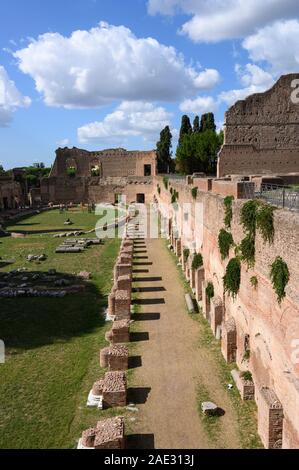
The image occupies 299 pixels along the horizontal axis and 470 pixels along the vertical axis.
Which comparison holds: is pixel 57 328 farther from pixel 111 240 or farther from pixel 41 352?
pixel 111 240

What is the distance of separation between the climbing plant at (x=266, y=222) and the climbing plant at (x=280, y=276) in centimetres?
62

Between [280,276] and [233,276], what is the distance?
10.2 ft

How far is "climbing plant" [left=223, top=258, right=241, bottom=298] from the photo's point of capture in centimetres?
1048

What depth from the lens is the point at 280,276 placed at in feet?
24.6

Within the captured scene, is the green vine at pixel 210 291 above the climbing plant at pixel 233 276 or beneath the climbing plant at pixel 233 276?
beneath

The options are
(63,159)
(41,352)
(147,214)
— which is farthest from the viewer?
(63,159)

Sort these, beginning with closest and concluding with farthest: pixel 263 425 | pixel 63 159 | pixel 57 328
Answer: pixel 263 425
pixel 57 328
pixel 63 159

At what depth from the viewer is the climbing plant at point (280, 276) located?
741cm

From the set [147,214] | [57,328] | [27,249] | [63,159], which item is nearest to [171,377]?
[57,328]

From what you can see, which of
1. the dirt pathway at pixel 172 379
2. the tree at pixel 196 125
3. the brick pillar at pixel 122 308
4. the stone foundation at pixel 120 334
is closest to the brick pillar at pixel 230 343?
the dirt pathway at pixel 172 379

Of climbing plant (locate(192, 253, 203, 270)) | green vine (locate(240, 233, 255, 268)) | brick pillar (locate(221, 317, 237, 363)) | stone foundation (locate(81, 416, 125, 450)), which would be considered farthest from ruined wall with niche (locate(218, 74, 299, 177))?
stone foundation (locate(81, 416, 125, 450))

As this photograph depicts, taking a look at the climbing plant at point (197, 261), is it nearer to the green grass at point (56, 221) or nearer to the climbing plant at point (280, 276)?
the climbing plant at point (280, 276)

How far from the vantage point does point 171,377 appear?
970 centimetres
